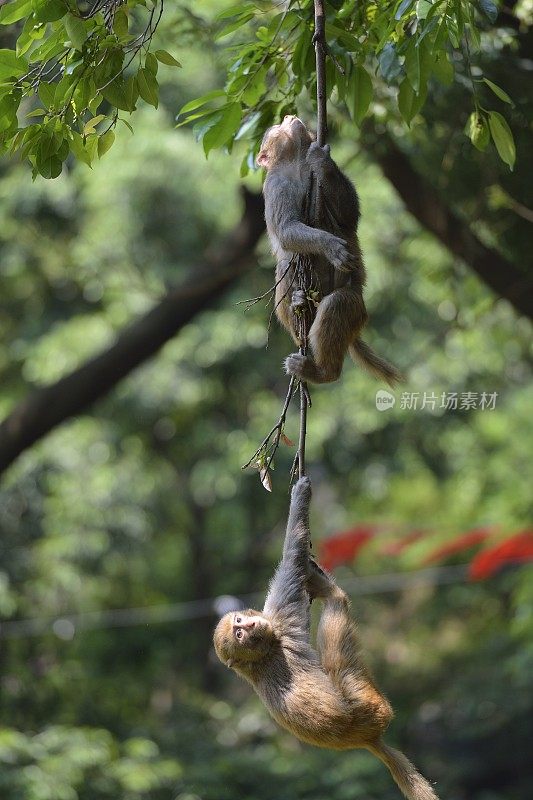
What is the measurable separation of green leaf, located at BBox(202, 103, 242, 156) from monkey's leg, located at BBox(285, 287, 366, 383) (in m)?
0.54

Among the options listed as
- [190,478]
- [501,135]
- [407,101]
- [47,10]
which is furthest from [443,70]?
[190,478]

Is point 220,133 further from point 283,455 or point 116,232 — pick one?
point 283,455

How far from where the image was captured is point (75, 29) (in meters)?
2.65

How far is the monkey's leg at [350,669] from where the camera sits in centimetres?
304

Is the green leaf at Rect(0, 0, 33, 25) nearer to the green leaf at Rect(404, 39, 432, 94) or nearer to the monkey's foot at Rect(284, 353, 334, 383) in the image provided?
the green leaf at Rect(404, 39, 432, 94)

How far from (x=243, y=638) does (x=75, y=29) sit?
1727mm

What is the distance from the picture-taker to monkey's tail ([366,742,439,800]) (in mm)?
2916

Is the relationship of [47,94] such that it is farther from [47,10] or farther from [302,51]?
[302,51]

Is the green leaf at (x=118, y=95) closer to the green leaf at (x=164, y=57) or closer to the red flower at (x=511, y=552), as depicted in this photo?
the green leaf at (x=164, y=57)

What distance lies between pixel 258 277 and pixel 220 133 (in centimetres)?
510

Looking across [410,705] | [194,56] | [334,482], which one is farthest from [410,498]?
[194,56]

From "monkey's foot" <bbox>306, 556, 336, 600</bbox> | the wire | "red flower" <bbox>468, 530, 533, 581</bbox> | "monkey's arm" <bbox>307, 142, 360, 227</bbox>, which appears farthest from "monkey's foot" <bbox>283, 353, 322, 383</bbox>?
the wire

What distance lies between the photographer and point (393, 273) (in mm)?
8773

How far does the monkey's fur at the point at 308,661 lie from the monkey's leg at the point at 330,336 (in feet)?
1.16
